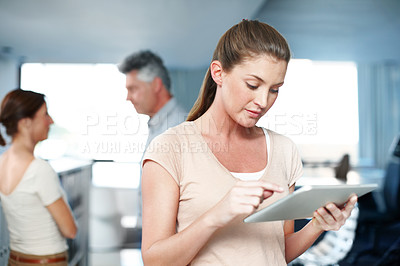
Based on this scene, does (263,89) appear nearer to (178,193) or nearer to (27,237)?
(178,193)

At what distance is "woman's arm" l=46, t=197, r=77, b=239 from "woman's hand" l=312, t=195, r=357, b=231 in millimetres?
944

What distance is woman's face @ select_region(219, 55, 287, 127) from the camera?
0.82m

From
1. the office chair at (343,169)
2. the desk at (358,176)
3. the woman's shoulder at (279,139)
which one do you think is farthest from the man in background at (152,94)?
the office chair at (343,169)

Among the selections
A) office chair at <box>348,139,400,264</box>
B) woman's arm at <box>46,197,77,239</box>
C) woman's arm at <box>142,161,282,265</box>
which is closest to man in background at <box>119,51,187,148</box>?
woman's arm at <box>46,197,77,239</box>

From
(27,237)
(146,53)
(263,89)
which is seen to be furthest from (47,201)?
(146,53)

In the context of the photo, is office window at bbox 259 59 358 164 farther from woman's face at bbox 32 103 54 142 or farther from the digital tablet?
the digital tablet

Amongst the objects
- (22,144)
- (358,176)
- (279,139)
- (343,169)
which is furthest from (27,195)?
(358,176)

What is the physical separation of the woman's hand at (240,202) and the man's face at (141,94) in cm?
133

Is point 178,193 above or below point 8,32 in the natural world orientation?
below

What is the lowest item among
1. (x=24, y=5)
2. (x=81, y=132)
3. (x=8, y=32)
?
(x=81, y=132)

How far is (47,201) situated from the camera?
1.40 metres

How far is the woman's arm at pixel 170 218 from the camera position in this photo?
672mm

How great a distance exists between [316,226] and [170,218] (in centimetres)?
34

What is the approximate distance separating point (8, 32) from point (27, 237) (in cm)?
90
